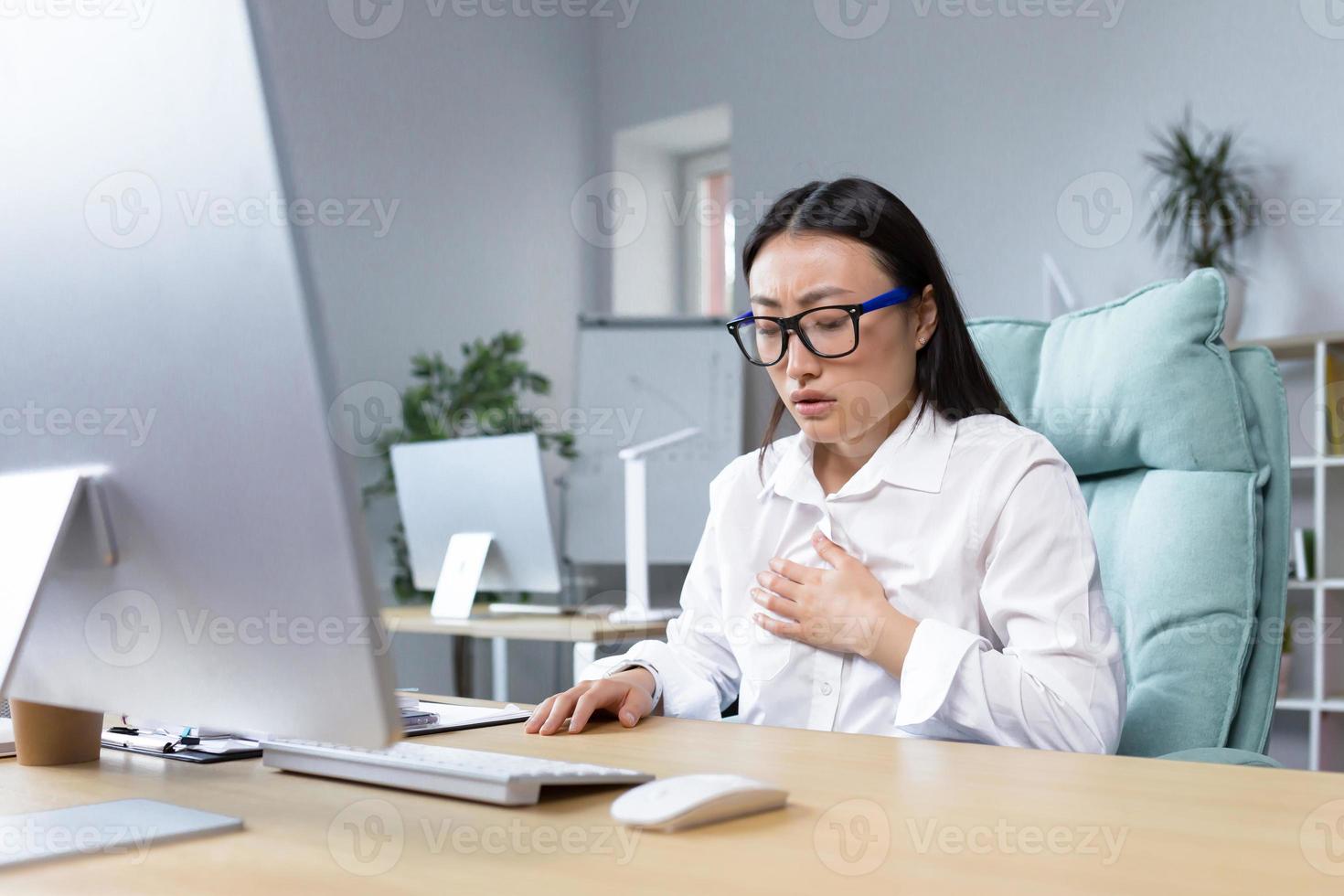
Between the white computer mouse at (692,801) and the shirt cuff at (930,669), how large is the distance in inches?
16.2

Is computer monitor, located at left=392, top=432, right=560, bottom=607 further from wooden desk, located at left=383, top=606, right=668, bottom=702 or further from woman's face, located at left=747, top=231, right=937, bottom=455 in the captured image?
woman's face, located at left=747, top=231, right=937, bottom=455

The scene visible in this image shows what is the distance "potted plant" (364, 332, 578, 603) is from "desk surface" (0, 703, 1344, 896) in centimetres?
331

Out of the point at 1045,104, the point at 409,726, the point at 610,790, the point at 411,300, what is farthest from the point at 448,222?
the point at 610,790

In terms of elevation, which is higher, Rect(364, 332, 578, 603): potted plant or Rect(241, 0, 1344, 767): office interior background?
Rect(241, 0, 1344, 767): office interior background

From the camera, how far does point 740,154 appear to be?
4.78 m

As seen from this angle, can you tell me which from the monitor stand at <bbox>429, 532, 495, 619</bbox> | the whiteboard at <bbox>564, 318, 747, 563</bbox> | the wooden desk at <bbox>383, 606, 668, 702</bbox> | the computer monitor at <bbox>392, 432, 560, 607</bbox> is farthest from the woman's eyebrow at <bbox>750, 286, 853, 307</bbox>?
the whiteboard at <bbox>564, 318, 747, 563</bbox>

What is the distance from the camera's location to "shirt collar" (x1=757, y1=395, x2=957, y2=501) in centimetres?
132

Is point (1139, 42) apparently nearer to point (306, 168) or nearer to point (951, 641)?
point (306, 168)

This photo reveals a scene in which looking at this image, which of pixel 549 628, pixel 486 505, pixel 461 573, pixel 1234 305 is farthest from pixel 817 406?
pixel 1234 305

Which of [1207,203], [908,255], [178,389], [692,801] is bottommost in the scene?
[692,801]

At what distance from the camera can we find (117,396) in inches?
25.6

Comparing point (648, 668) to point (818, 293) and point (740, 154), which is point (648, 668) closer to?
point (818, 293)

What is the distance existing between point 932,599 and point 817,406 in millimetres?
248

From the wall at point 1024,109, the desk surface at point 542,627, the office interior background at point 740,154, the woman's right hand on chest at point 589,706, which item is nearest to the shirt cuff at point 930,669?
the woman's right hand on chest at point 589,706
